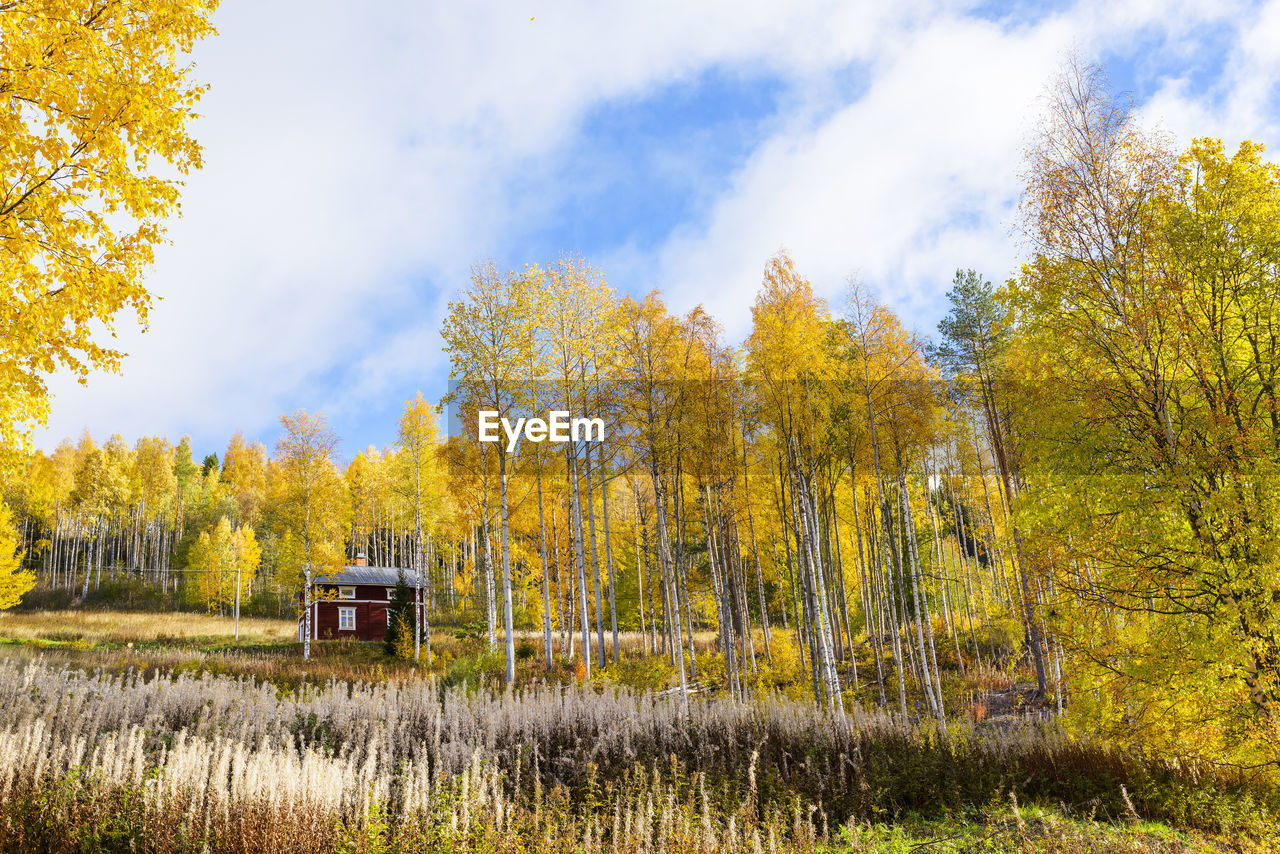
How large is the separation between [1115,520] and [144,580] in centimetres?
5733

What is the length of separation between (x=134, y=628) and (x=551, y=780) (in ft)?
114

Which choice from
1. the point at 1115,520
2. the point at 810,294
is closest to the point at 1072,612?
the point at 1115,520

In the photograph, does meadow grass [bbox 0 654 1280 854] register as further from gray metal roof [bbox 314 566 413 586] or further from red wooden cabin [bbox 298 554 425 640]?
red wooden cabin [bbox 298 554 425 640]

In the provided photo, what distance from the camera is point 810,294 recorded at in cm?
1405

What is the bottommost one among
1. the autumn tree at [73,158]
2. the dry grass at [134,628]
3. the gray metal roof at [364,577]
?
the dry grass at [134,628]

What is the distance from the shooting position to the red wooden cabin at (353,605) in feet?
107

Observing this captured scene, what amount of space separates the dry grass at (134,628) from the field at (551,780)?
22833 millimetres

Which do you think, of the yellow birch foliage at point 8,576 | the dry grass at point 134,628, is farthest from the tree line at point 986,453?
the yellow birch foliage at point 8,576

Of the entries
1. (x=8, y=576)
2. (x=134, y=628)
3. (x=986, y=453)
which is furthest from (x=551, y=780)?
(x=134, y=628)

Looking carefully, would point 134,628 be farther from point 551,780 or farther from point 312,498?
point 551,780

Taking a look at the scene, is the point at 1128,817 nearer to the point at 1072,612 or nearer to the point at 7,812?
the point at 1072,612

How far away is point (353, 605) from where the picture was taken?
110 ft

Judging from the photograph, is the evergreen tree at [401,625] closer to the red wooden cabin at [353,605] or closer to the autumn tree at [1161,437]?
the red wooden cabin at [353,605]

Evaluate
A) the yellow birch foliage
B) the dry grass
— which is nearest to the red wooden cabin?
the dry grass
